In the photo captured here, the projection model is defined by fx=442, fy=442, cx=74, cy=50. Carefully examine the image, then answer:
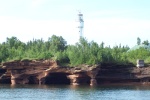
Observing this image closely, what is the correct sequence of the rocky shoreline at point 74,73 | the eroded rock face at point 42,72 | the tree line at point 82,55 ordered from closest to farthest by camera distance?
the eroded rock face at point 42,72 < the rocky shoreline at point 74,73 < the tree line at point 82,55

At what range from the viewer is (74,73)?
7006cm

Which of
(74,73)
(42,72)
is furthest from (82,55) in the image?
(42,72)

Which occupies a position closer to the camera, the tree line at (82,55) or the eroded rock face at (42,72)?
the eroded rock face at (42,72)

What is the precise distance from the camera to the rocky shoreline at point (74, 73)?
231ft

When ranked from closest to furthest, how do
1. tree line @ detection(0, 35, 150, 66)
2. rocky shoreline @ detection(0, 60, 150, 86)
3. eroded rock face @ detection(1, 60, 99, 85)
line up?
1. eroded rock face @ detection(1, 60, 99, 85)
2. rocky shoreline @ detection(0, 60, 150, 86)
3. tree line @ detection(0, 35, 150, 66)

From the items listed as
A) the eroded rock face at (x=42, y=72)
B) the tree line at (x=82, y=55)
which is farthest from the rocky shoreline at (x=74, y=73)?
the tree line at (x=82, y=55)

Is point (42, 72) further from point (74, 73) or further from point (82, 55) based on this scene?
point (82, 55)

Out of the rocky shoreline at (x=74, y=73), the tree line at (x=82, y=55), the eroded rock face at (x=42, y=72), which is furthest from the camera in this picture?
the tree line at (x=82, y=55)

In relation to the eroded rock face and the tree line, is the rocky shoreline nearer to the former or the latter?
the eroded rock face

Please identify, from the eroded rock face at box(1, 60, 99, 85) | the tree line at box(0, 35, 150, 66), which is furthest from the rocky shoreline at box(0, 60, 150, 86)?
the tree line at box(0, 35, 150, 66)

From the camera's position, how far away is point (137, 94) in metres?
52.2

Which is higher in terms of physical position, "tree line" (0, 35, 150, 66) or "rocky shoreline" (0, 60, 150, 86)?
"tree line" (0, 35, 150, 66)

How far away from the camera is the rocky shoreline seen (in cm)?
7038

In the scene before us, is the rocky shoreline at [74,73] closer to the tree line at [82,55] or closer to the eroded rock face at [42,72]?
the eroded rock face at [42,72]
